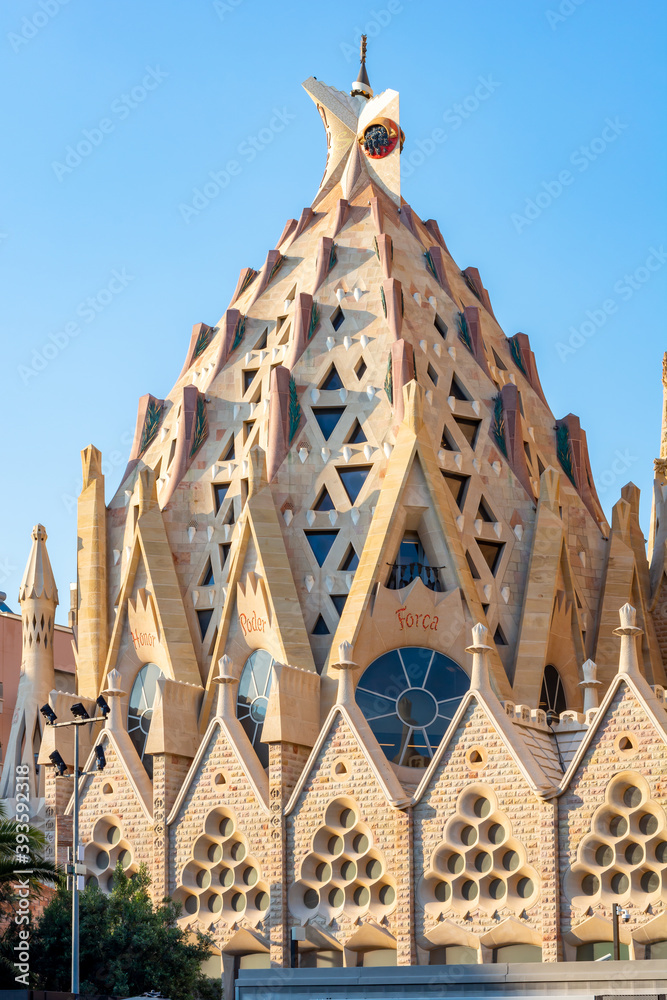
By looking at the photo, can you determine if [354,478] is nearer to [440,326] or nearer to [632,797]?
[440,326]

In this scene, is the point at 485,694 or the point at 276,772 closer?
Answer: the point at 485,694

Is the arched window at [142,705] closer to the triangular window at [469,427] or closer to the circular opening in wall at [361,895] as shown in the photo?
the circular opening in wall at [361,895]

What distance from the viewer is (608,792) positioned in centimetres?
3331

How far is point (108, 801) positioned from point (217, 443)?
37.8ft

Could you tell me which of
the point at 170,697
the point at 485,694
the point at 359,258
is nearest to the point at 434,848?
the point at 485,694

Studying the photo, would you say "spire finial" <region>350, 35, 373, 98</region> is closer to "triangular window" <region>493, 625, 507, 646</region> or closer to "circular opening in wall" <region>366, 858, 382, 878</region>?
"triangular window" <region>493, 625, 507, 646</region>

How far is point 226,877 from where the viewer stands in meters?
38.1

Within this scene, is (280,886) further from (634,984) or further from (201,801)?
(634,984)

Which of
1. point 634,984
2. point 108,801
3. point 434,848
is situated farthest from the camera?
point 108,801

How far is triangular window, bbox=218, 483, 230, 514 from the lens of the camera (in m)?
45.7

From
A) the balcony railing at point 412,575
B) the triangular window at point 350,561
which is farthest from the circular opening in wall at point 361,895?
the triangular window at point 350,561

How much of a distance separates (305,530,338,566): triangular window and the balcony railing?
2.44 meters

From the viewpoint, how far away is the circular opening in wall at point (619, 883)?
32.9 metres

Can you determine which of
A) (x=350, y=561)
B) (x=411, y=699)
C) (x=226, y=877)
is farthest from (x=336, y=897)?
(x=350, y=561)
